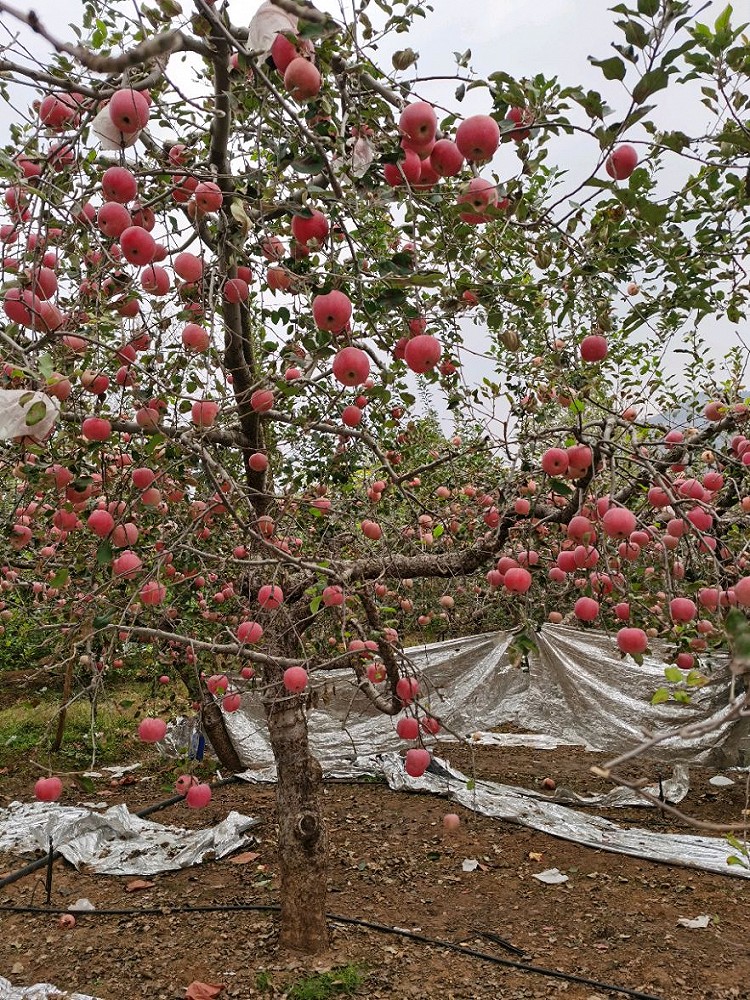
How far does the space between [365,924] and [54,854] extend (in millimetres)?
2209

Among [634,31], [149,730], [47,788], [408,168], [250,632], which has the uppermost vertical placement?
[634,31]

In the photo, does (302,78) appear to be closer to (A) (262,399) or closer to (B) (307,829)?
(A) (262,399)

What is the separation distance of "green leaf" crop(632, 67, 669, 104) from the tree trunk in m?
2.61

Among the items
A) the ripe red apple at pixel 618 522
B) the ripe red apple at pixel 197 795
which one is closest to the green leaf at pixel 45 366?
the ripe red apple at pixel 618 522

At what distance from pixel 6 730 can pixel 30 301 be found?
23.3 ft

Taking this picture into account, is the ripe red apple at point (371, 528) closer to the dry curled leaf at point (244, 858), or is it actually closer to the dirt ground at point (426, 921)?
the dirt ground at point (426, 921)

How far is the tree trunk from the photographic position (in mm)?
3148

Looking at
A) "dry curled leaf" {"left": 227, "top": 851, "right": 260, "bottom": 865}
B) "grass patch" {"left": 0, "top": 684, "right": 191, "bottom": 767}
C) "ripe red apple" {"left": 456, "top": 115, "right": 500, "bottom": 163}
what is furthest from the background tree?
"grass patch" {"left": 0, "top": 684, "right": 191, "bottom": 767}

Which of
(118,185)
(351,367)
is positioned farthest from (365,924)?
(118,185)

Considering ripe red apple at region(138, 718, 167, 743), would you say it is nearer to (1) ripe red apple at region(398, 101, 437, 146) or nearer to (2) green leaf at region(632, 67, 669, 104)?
(1) ripe red apple at region(398, 101, 437, 146)

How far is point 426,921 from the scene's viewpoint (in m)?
3.53

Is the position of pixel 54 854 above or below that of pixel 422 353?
below

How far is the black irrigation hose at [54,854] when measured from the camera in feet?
13.5

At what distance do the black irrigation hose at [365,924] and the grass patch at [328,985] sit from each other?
0.41m
